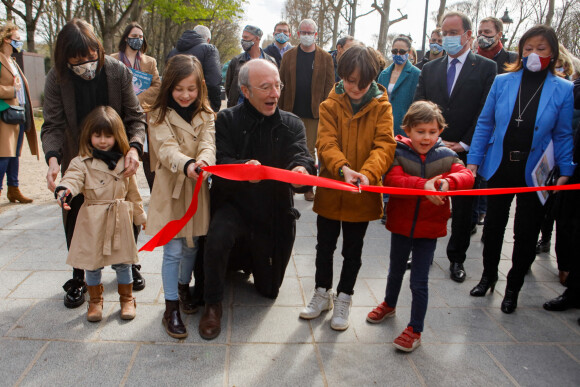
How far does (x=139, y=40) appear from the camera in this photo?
539cm

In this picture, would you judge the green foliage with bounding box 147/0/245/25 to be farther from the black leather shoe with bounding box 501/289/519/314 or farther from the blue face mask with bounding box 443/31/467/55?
the black leather shoe with bounding box 501/289/519/314

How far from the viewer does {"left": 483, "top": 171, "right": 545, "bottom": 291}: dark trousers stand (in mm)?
3570

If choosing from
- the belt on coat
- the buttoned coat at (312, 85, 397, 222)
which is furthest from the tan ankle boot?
the buttoned coat at (312, 85, 397, 222)

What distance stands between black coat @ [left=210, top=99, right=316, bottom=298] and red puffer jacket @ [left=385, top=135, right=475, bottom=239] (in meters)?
0.59

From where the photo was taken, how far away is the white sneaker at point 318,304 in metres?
3.37

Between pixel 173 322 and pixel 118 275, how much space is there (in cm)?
56

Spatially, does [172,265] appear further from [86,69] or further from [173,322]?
[86,69]

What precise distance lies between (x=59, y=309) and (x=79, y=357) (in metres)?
0.71

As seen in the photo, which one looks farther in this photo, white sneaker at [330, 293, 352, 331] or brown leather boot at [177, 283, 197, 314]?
brown leather boot at [177, 283, 197, 314]

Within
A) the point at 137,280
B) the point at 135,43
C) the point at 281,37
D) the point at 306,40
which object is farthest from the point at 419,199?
the point at 281,37

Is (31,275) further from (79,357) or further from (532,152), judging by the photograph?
(532,152)

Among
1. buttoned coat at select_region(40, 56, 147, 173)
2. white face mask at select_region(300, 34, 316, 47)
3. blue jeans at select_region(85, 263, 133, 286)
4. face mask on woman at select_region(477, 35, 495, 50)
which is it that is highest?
white face mask at select_region(300, 34, 316, 47)

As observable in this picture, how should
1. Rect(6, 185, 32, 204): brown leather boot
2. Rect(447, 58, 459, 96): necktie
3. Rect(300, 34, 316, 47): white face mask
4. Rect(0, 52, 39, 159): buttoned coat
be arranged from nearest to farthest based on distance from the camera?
1. Rect(447, 58, 459, 96): necktie
2. Rect(0, 52, 39, 159): buttoned coat
3. Rect(6, 185, 32, 204): brown leather boot
4. Rect(300, 34, 316, 47): white face mask

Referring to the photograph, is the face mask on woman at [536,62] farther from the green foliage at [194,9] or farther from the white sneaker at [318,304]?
the green foliage at [194,9]
